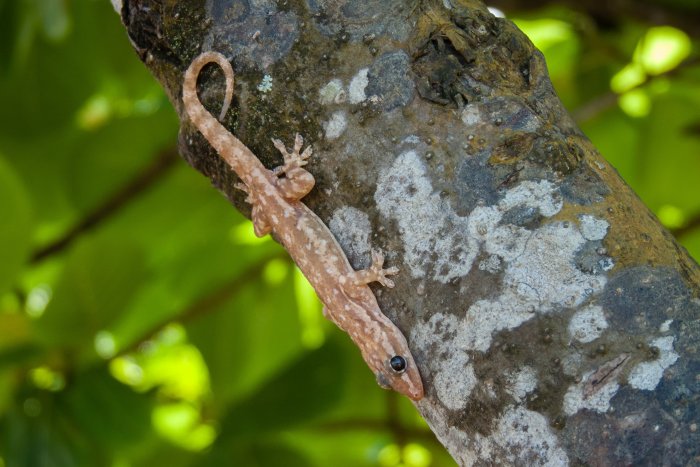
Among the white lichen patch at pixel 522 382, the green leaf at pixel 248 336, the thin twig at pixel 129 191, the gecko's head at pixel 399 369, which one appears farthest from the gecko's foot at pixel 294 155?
the thin twig at pixel 129 191

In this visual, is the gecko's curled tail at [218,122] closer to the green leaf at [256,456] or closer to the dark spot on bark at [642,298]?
the dark spot on bark at [642,298]

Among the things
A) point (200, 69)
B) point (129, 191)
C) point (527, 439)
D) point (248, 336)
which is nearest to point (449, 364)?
point (527, 439)

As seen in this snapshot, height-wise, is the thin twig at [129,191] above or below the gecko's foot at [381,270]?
below

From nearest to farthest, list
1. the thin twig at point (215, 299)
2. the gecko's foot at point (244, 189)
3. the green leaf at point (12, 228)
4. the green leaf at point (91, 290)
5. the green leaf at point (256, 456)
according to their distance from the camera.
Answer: the gecko's foot at point (244, 189) < the green leaf at point (12, 228) < the green leaf at point (91, 290) < the green leaf at point (256, 456) < the thin twig at point (215, 299)

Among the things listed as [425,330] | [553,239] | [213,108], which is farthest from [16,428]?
[553,239]

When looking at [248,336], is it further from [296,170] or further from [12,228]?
[296,170]

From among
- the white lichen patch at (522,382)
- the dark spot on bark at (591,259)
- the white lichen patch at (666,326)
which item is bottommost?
the white lichen patch at (522,382)
